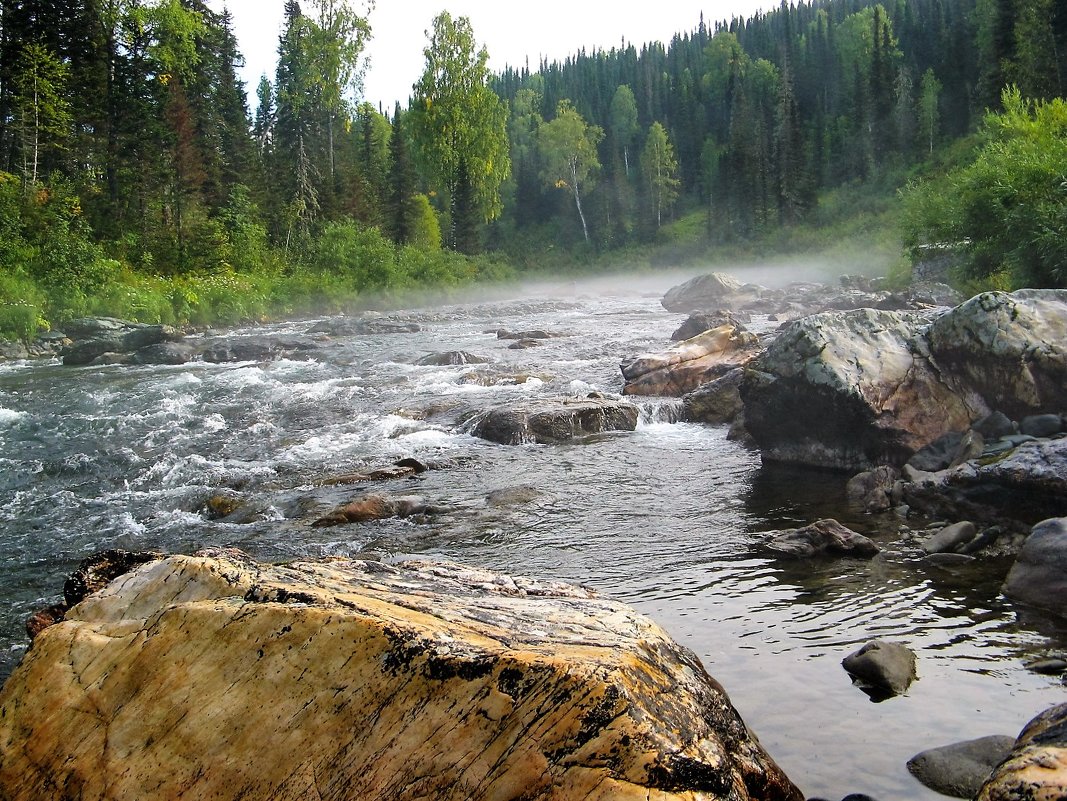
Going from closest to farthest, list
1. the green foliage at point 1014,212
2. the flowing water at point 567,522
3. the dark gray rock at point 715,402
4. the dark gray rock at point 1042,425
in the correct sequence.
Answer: the flowing water at point 567,522 → the dark gray rock at point 1042,425 → the dark gray rock at point 715,402 → the green foliage at point 1014,212

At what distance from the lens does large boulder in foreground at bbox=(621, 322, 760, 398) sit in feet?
54.1

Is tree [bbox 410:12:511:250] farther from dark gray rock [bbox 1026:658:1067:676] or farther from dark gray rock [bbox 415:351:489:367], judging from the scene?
dark gray rock [bbox 1026:658:1067:676]

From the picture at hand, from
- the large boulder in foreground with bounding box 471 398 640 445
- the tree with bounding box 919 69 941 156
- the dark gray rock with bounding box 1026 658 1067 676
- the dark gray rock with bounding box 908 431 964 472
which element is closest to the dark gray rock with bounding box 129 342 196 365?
the large boulder in foreground with bounding box 471 398 640 445

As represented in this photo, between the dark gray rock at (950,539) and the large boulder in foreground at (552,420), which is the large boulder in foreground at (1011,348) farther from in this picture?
the large boulder in foreground at (552,420)

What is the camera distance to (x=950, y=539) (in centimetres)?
783

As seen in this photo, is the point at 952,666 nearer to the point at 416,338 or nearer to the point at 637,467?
the point at 637,467

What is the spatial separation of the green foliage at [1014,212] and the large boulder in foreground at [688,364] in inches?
249

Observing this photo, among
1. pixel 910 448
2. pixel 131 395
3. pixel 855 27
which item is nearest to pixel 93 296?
pixel 131 395

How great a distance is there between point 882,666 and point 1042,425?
634cm

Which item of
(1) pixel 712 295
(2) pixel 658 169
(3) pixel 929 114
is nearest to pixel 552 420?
(1) pixel 712 295

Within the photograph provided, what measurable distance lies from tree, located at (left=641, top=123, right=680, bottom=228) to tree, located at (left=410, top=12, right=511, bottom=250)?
1156 inches

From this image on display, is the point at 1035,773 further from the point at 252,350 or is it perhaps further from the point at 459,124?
the point at 459,124

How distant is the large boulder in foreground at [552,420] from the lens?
13672 mm

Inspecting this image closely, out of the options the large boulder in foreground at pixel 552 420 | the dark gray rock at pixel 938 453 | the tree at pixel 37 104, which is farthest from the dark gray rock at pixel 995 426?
the tree at pixel 37 104
